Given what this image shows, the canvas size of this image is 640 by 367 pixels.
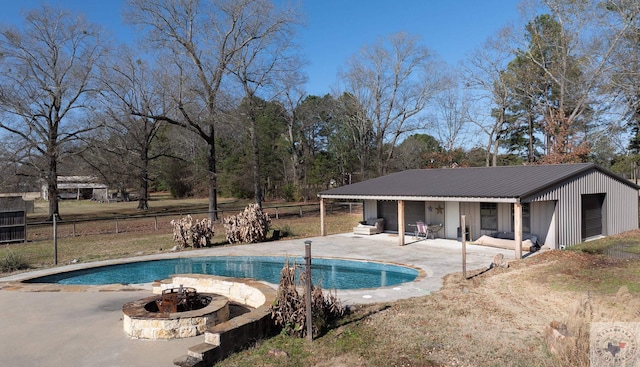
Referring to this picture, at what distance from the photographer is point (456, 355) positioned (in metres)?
5.57

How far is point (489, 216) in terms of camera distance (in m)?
16.1

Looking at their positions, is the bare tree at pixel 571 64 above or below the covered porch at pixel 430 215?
above

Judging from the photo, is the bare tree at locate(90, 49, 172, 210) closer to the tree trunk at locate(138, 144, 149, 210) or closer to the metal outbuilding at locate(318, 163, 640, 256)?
the tree trunk at locate(138, 144, 149, 210)

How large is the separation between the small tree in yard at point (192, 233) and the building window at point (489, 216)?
10388mm

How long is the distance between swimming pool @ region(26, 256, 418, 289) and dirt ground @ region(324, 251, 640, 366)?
2.25 m

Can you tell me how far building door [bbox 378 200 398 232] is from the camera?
64.7ft

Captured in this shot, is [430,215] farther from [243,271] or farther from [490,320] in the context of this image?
[490,320]

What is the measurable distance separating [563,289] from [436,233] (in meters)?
9.04

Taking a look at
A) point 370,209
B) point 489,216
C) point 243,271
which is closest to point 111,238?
point 243,271

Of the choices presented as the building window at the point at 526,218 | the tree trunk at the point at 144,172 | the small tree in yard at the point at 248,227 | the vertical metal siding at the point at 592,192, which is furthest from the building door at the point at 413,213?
the tree trunk at the point at 144,172

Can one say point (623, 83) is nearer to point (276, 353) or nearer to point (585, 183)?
point (585, 183)

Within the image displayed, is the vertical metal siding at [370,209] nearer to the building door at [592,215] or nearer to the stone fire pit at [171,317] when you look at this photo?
the building door at [592,215]

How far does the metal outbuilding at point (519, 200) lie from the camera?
45.2ft

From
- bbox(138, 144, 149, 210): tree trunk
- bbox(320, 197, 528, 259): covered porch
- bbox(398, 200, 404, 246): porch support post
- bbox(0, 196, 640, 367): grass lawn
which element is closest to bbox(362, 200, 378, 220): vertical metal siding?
bbox(320, 197, 528, 259): covered porch
